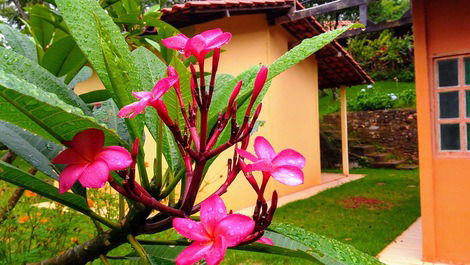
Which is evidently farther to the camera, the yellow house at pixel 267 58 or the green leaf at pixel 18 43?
the yellow house at pixel 267 58

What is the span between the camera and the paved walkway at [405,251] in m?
3.87

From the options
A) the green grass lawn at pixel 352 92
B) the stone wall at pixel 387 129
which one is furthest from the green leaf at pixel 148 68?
the green grass lawn at pixel 352 92

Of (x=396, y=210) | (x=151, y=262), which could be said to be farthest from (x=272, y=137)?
(x=151, y=262)

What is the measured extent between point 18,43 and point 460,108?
3.67 m

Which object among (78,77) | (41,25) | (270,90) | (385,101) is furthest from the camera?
(385,101)

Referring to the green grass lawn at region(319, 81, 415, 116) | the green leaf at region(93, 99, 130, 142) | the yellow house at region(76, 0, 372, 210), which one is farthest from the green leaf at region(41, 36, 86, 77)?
the green grass lawn at region(319, 81, 415, 116)

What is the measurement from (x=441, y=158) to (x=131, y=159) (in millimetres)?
3867

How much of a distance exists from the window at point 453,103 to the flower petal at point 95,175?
3.87 m

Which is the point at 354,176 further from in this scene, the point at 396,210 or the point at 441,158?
the point at 441,158

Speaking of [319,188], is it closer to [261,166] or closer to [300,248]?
[300,248]

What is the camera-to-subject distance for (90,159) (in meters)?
0.39

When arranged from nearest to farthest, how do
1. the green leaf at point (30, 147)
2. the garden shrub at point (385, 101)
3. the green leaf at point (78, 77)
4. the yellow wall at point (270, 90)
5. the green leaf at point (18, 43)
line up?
1. the green leaf at point (30, 147)
2. the green leaf at point (18, 43)
3. the green leaf at point (78, 77)
4. the yellow wall at point (270, 90)
5. the garden shrub at point (385, 101)

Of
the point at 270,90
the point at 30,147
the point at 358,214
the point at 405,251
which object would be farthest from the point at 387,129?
the point at 30,147

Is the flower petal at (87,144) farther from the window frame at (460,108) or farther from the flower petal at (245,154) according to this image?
the window frame at (460,108)
